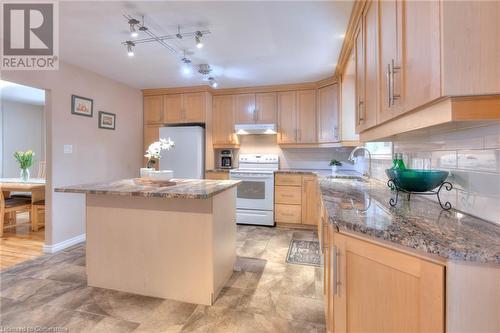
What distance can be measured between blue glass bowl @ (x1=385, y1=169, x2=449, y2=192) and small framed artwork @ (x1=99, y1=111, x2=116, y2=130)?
3801 millimetres

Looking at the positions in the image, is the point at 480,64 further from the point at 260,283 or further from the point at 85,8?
the point at 85,8

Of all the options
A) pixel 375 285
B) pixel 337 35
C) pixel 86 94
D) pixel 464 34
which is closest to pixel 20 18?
pixel 86 94

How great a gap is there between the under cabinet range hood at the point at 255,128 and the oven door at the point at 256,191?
0.76 m

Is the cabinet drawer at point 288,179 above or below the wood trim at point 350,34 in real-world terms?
below

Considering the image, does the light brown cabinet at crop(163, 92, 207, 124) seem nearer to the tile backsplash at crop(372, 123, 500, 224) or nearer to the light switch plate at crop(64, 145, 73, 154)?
the light switch plate at crop(64, 145, 73, 154)

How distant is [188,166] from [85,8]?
8.24 ft

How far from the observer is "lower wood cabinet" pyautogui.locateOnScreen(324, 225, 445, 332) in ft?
2.57

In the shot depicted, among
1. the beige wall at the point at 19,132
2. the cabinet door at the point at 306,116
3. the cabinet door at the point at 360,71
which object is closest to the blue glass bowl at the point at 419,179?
the cabinet door at the point at 360,71

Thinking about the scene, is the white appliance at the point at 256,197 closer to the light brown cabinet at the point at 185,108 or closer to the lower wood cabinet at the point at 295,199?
the lower wood cabinet at the point at 295,199

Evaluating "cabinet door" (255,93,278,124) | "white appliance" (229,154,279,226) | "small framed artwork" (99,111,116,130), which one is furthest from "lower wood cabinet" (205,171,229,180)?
"small framed artwork" (99,111,116,130)

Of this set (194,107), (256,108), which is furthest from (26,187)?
(256,108)

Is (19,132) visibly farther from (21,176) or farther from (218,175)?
(218,175)

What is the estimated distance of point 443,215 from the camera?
44.0 inches

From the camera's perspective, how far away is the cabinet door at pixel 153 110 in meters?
4.41
